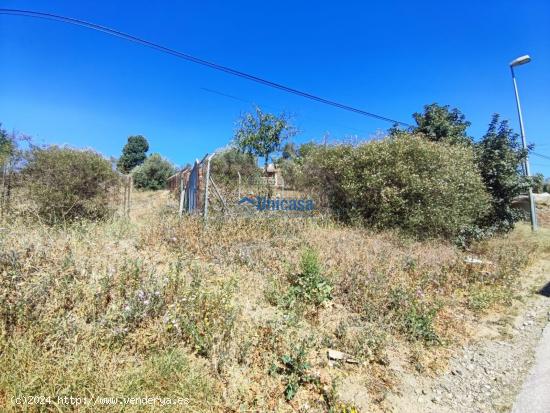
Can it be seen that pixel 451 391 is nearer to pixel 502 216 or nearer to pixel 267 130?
pixel 502 216

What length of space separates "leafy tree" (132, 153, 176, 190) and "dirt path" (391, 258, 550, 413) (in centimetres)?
2582

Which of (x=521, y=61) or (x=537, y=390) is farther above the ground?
(x=521, y=61)

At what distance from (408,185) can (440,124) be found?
203 inches

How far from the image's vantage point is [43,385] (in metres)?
1.98

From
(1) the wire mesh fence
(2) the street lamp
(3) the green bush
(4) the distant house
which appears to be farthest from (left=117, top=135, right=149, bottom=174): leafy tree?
(2) the street lamp

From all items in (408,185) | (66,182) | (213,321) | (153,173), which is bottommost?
(213,321)

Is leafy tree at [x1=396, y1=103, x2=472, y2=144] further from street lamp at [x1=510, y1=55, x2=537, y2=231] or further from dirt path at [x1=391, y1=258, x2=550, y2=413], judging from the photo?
dirt path at [x1=391, y1=258, x2=550, y2=413]

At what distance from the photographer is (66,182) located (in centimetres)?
688

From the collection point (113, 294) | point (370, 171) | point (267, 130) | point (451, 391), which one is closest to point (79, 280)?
point (113, 294)

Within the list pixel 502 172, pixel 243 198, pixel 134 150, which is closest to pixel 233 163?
pixel 243 198

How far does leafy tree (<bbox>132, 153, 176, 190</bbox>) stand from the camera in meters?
25.6

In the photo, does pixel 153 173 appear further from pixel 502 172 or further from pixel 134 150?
pixel 502 172

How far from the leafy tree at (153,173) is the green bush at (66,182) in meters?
19.1

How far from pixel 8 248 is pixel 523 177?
42.2ft
